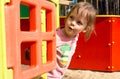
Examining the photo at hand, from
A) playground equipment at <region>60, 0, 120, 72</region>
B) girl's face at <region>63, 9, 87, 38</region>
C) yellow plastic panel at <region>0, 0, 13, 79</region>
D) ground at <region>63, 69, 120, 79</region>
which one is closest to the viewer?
yellow plastic panel at <region>0, 0, 13, 79</region>

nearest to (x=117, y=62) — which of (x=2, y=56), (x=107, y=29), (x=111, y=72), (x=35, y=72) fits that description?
(x=111, y=72)

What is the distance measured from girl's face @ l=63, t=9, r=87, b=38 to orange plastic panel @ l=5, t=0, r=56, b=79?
0.52ft

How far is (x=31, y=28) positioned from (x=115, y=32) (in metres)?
3.07

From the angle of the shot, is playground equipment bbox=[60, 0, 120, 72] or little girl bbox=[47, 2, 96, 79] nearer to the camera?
little girl bbox=[47, 2, 96, 79]

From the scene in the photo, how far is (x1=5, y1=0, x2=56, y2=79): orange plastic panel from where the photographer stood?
3.63ft

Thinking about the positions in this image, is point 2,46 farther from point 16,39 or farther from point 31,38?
point 31,38

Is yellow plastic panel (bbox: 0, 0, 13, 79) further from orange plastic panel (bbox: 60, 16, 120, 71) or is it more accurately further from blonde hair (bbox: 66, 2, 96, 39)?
orange plastic panel (bbox: 60, 16, 120, 71)

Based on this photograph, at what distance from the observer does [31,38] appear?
1293 millimetres

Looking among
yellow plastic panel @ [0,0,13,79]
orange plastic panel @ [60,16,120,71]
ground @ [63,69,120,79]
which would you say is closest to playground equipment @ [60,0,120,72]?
orange plastic panel @ [60,16,120,71]

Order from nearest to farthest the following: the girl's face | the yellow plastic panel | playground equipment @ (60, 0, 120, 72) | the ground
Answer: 1. the yellow plastic panel
2. the girl's face
3. the ground
4. playground equipment @ (60, 0, 120, 72)

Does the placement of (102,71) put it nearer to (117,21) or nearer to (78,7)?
(117,21)

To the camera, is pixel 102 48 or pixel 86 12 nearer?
pixel 86 12

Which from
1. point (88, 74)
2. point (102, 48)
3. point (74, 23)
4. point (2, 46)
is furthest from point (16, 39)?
point (102, 48)

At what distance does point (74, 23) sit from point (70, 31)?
2.1 inches
